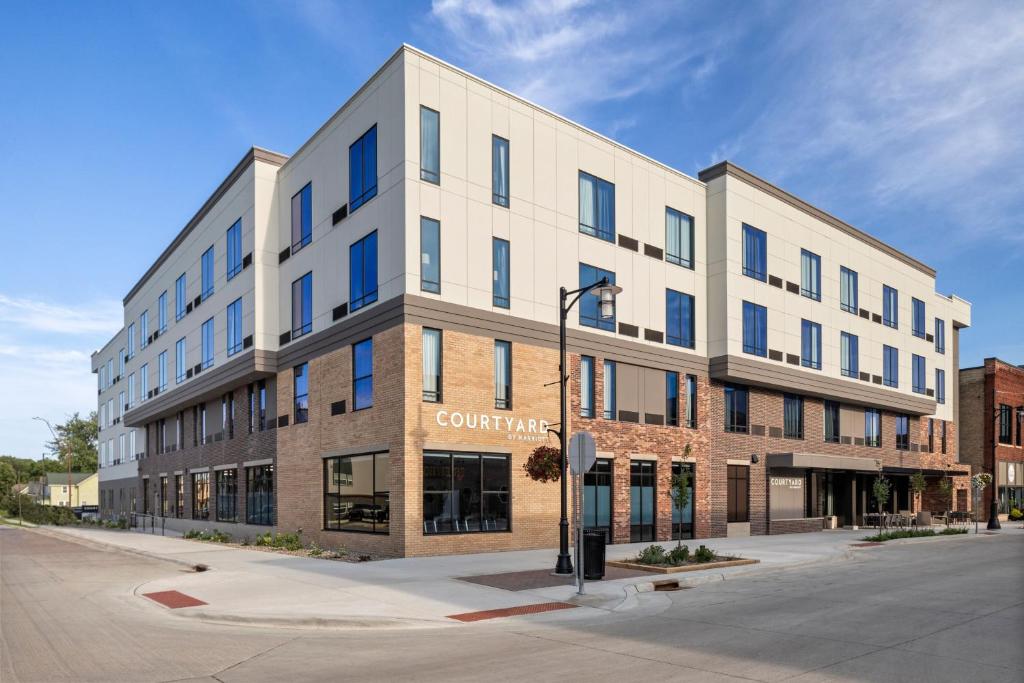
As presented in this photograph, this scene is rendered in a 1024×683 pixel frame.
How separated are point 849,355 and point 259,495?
98.7 feet

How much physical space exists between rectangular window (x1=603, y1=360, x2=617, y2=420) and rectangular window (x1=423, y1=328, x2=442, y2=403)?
25.1 ft

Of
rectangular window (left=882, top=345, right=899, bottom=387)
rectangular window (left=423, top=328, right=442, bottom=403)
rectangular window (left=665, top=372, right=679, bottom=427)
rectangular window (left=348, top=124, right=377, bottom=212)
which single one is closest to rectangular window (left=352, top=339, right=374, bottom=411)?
rectangular window (left=423, top=328, right=442, bottom=403)

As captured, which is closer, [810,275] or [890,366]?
[810,275]

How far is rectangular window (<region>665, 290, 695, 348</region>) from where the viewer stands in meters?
32.5

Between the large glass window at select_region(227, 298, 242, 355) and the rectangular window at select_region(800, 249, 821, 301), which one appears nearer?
the large glass window at select_region(227, 298, 242, 355)

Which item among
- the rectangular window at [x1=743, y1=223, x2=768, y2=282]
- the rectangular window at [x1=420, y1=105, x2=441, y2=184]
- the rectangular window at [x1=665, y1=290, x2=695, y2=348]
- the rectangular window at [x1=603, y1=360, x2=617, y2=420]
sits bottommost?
the rectangular window at [x1=603, y1=360, x2=617, y2=420]

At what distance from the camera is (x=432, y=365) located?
966 inches

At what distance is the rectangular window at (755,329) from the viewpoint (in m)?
34.6

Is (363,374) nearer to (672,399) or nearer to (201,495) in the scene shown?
(672,399)

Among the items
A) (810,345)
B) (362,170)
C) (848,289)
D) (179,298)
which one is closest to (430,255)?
(362,170)

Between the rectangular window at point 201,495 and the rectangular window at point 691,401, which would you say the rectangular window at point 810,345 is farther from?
the rectangular window at point 201,495

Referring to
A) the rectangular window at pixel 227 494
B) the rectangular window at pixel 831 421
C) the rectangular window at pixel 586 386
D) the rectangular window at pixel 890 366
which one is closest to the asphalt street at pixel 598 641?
the rectangular window at pixel 586 386

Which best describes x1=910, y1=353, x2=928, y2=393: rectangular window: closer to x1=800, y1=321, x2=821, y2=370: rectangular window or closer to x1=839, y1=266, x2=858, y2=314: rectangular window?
x1=839, y1=266, x2=858, y2=314: rectangular window

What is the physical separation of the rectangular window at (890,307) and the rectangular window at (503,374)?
27.8 metres
